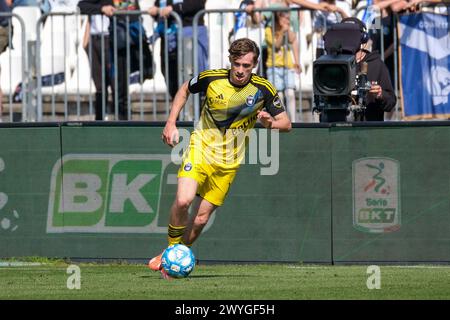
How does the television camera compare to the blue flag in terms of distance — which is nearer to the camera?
the television camera

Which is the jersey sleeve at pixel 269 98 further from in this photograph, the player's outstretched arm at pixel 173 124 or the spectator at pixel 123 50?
the spectator at pixel 123 50

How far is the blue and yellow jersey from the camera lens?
14.2 metres

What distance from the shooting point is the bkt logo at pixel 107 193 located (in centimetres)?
1705

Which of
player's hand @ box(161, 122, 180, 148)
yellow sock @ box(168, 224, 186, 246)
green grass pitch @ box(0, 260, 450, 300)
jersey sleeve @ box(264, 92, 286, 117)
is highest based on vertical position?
jersey sleeve @ box(264, 92, 286, 117)

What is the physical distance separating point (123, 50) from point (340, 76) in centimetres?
389

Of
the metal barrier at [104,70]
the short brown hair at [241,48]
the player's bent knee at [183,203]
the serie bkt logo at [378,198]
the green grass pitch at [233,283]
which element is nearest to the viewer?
the green grass pitch at [233,283]

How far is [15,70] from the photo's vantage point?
62.1 ft

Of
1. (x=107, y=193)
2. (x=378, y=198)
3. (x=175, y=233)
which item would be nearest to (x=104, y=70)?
(x=107, y=193)

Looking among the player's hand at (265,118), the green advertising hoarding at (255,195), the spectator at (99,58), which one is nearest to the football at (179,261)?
the player's hand at (265,118)

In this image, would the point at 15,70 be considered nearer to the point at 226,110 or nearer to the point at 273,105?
the point at 226,110

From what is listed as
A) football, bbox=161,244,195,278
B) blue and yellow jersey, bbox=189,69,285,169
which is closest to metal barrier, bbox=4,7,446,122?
blue and yellow jersey, bbox=189,69,285,169

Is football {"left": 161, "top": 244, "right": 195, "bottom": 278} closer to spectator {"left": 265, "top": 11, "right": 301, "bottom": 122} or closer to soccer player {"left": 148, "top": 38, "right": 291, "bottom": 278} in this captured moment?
soccer player {"left": 148, "top": 38, "right": 291, "bottom": 278}

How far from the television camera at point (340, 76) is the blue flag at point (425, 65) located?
1.18 meters

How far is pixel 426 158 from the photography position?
1662 centimetres
